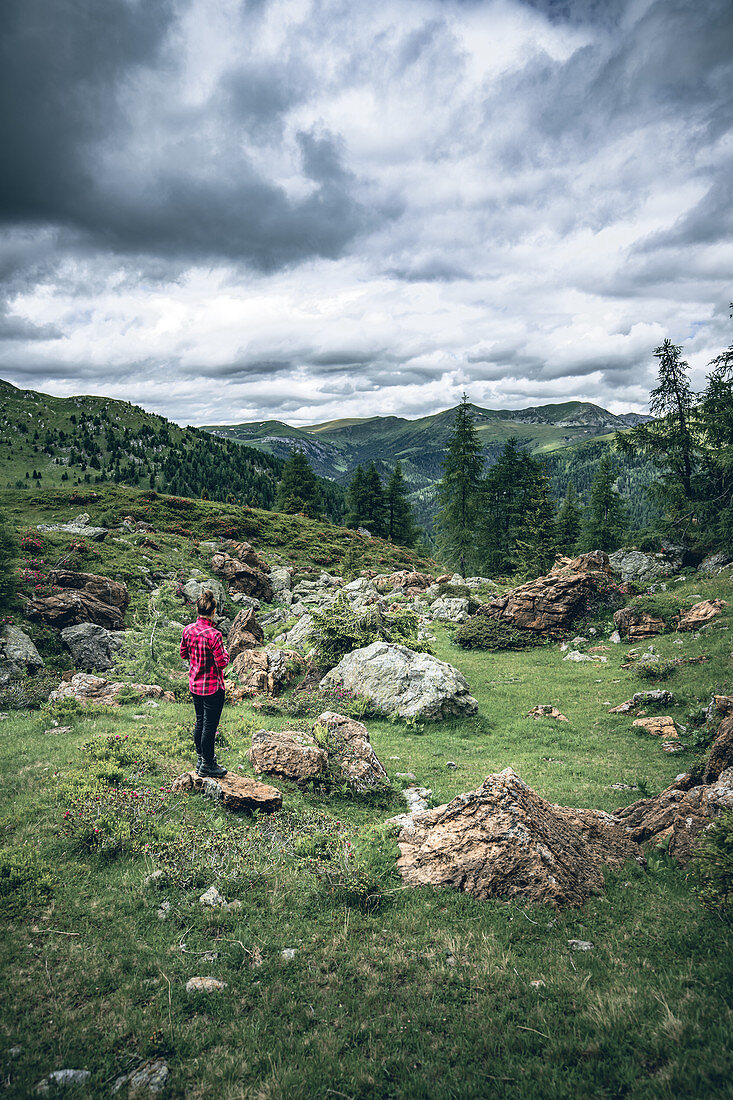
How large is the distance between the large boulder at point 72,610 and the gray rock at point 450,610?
21.0 metres

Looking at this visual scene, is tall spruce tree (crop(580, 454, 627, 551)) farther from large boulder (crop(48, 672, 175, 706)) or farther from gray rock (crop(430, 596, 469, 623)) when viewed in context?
large boulder (crop(48, 672, 175, 706))

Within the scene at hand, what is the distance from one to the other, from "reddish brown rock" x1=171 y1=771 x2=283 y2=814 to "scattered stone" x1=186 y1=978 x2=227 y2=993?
11.8 ft

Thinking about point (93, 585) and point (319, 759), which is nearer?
point (319, 759)

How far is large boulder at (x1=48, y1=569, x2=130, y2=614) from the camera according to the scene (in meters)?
23.1

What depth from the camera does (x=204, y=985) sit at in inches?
201

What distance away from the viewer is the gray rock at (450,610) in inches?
1278

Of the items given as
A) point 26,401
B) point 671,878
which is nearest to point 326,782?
point 671,878

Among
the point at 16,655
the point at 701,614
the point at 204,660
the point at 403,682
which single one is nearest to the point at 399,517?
the point at 701,614

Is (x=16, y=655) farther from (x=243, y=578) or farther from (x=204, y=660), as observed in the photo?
(x=243, y=578)

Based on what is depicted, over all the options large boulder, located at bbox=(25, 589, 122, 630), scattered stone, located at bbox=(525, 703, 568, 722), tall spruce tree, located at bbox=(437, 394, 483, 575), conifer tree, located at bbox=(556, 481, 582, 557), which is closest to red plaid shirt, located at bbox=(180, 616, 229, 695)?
scattered stone, located at bbox=(525, 703, 568, 722)

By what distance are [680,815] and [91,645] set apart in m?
20.7

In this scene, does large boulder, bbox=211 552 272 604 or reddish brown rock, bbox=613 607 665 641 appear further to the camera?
large boulder, bbox=211 552 272 604

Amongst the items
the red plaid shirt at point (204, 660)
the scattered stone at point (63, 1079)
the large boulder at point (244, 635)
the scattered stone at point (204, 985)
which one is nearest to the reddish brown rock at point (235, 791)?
the red plaid shirt at point (204, 660)

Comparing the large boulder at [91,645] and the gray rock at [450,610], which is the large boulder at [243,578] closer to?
the gray rock at [450,610]
